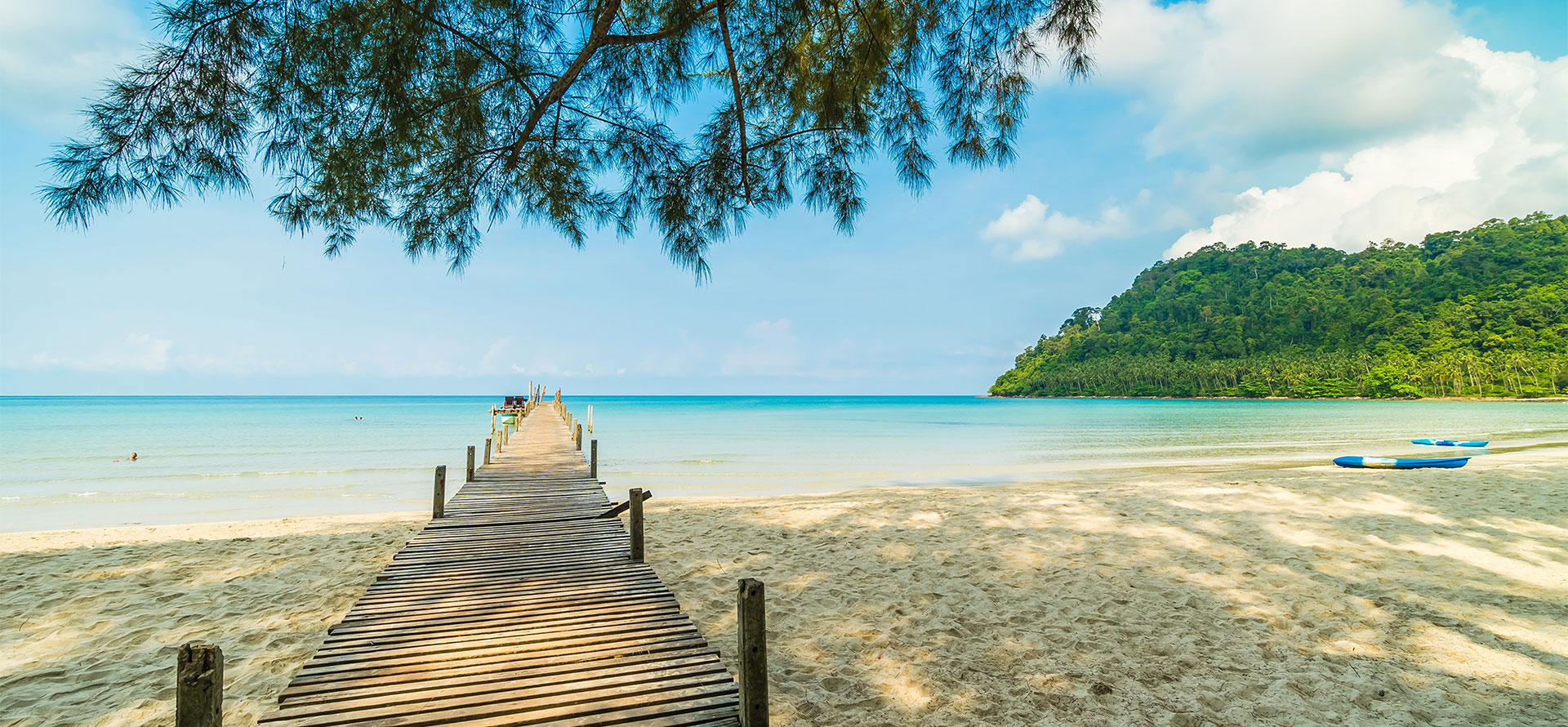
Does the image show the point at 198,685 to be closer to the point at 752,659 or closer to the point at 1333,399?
the point at 752,659

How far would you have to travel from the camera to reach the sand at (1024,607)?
3.44 m

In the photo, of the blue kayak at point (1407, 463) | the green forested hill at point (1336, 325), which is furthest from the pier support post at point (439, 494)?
the green forested hill at point (1336, 325)

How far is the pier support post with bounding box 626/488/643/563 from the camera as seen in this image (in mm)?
4871

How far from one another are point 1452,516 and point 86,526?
62.3 feet

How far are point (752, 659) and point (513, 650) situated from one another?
54.0 inches

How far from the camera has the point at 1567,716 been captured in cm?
305

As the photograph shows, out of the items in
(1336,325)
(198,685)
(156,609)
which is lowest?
(156,609)

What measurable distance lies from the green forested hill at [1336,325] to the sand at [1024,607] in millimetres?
80906

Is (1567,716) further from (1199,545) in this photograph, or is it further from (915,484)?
(915,484)

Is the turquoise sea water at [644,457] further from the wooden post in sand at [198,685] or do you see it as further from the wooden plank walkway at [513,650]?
the wooden post in sand at [198,685]

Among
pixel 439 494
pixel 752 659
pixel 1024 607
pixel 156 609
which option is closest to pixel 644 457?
pixel 439 494

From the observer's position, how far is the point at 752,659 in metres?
2.47

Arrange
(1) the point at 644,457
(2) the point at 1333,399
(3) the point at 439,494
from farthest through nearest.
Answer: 1. (2) the point at 1333,399
2. (1) the point at 644,457
3. (3) the point at 439,494

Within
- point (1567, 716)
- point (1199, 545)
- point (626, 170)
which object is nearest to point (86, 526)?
point (626, 170)
